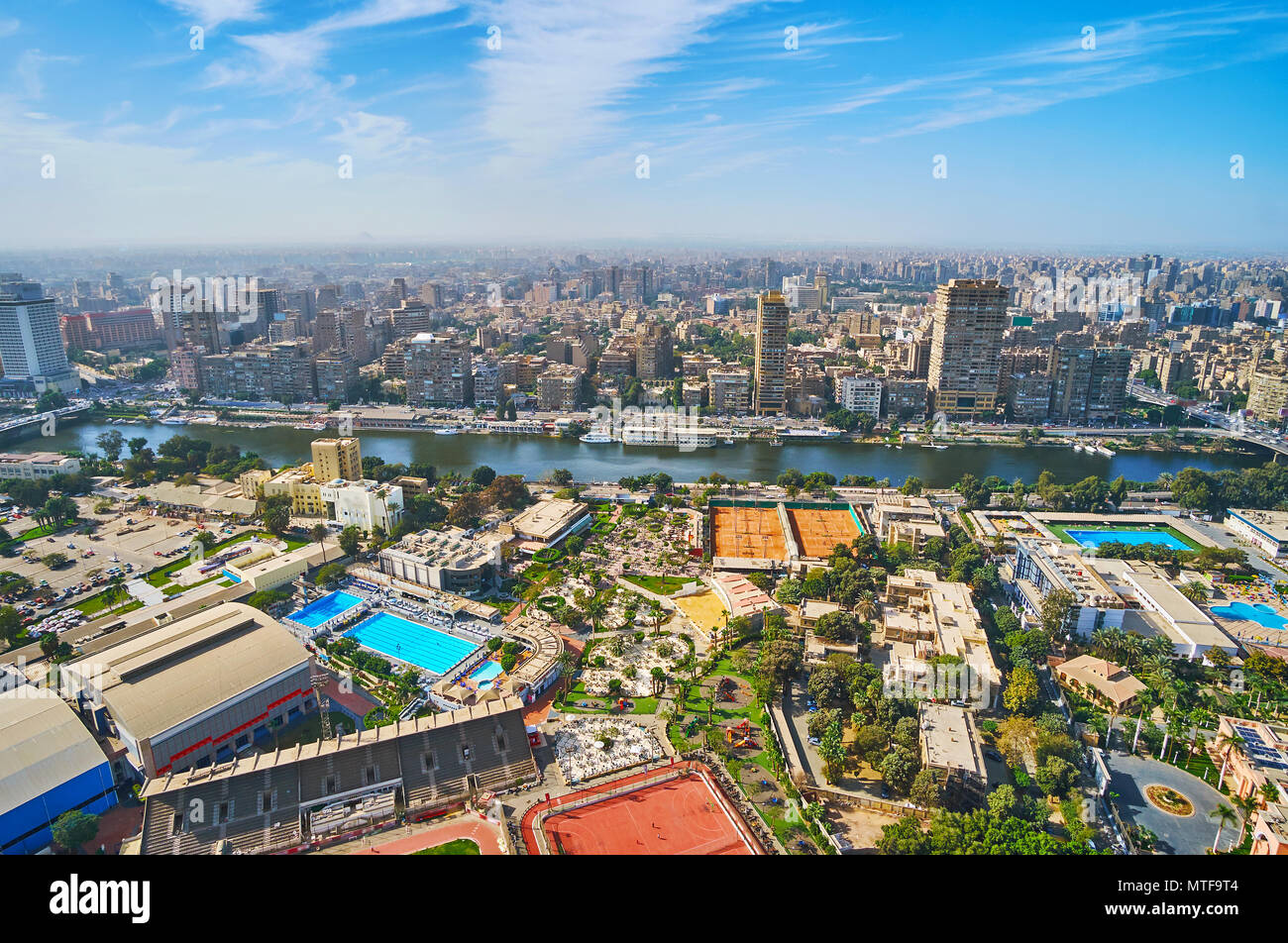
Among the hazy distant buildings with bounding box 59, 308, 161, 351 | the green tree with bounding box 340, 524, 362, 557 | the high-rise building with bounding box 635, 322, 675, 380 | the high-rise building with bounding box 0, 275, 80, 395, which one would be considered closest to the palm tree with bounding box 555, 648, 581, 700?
the green tree with bounding box 340, 524, 362, 557

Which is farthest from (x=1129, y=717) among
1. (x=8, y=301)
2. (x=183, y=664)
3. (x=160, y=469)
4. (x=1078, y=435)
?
(x=8, y=301)

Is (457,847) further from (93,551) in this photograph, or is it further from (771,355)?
(771,355)

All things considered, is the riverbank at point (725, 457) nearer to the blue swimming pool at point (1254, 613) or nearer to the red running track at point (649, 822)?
the blue swimming pool at point (1254, 613)

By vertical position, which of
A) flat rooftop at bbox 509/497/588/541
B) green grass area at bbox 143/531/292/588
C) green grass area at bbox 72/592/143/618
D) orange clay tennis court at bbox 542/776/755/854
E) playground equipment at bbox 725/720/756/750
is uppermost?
flat rooftop at bbox 509/497/588/541

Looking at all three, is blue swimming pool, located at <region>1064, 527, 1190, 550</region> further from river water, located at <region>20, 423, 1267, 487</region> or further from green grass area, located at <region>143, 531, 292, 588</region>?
green grass area, located at <region>143, 531, 292, 588</region>

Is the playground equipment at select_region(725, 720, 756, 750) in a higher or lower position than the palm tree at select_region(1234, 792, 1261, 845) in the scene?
higher

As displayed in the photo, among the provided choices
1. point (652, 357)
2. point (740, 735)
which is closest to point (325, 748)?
point (740, 735)

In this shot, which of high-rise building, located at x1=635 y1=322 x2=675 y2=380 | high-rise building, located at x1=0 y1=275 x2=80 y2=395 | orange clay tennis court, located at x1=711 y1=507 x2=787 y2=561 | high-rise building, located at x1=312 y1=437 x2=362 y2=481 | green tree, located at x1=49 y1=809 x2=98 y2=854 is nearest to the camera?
green tree, located at x1=49 y1=809 x2=98 y2=854
